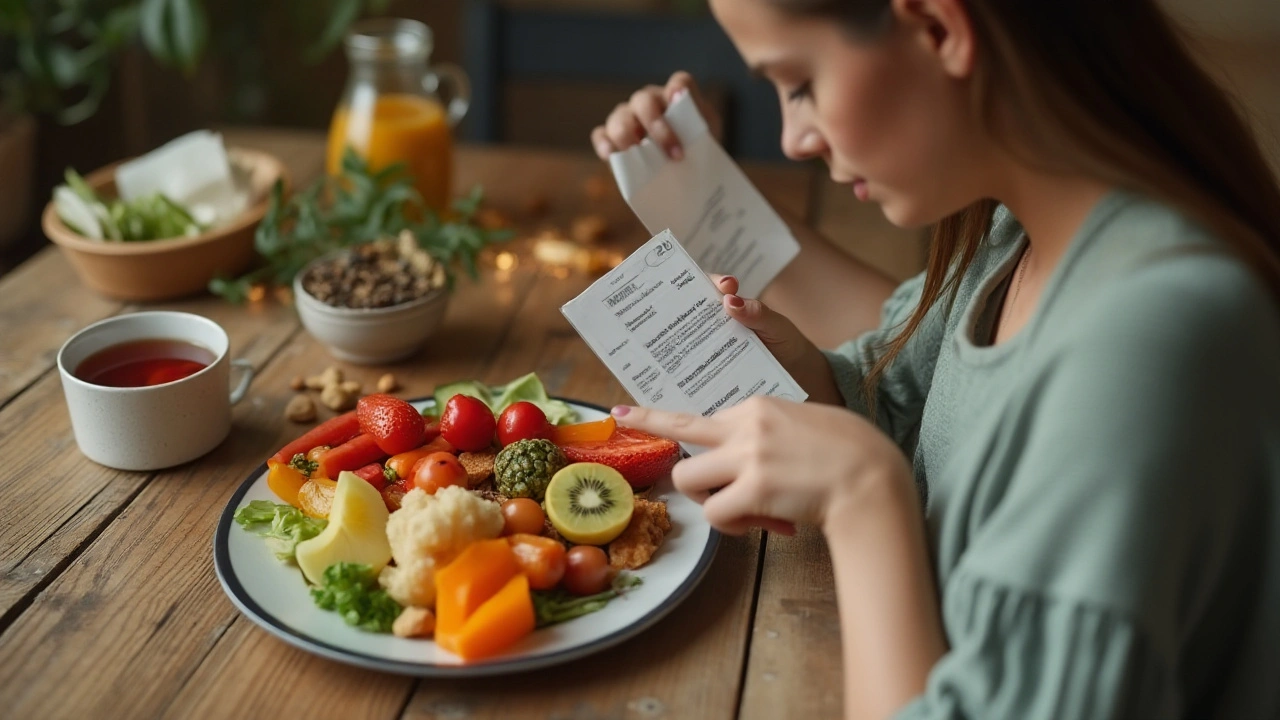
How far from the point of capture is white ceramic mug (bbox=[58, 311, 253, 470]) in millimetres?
1177

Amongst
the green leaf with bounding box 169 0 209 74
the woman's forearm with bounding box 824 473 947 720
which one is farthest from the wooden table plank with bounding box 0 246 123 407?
the woman's forearm with bounding box 824 473 947 720

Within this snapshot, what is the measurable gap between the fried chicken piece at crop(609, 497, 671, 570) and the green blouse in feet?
0.88

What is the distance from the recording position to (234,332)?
1.54 meters

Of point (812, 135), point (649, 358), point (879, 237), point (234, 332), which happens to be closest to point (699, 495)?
point (649, 358)

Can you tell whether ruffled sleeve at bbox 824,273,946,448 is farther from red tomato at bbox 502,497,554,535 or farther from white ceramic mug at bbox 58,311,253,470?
white ceramic mug at bbox 58,311,253,470

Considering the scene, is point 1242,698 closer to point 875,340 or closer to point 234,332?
point 875,340

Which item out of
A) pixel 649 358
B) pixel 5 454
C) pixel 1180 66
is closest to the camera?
pixel 1180 66

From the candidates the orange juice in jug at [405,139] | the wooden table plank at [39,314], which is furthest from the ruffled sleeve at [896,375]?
the wooden table plank at [39,314]

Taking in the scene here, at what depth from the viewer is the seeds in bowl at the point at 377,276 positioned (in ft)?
4.75

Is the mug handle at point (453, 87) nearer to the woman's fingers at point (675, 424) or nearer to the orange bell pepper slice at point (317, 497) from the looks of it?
the orange bell pepper slice at point (317, 497)

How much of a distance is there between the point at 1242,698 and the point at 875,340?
1.81 ft

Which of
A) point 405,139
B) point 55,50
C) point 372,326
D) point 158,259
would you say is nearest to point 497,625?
point 372,326

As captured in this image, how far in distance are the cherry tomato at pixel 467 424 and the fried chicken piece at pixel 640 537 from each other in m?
0.19

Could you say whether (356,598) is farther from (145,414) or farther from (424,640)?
(145,414)
